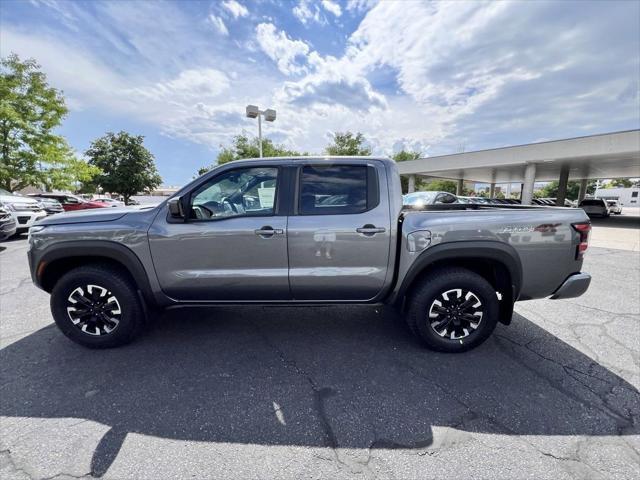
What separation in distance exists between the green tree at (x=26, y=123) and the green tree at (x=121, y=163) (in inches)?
750

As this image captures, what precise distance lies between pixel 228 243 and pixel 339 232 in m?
1.06

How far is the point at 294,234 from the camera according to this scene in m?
2.83

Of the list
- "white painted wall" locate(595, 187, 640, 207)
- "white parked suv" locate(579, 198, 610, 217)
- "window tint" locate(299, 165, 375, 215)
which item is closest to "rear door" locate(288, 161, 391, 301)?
"window tint" locate(299, 165, 375, 215)

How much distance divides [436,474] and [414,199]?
990 cm

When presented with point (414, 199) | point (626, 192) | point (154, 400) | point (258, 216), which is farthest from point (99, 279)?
point (626, 192)

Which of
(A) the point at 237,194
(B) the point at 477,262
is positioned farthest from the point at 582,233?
(A) the point at 237,194

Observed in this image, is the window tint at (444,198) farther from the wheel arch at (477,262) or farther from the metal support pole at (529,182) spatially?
the metal support pole at (529,182)

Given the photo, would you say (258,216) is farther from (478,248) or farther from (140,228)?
(478,248)

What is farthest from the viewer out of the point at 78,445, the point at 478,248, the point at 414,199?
the point at 414,199

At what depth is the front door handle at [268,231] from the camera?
282cm

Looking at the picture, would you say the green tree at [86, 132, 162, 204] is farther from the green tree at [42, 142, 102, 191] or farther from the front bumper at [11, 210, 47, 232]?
the front bumper at [11, 210, 47, 232]

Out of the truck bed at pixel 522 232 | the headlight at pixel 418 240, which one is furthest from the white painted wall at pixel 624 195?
the headlight at pixel 418 240

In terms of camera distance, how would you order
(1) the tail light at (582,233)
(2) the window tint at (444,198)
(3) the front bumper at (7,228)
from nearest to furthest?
1. (1) the tail light at (582,233)
2. (3) the front bumper at (7,228)
3. (2) the window tint at (444,198)

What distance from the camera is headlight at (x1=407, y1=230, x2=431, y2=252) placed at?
2.80m
